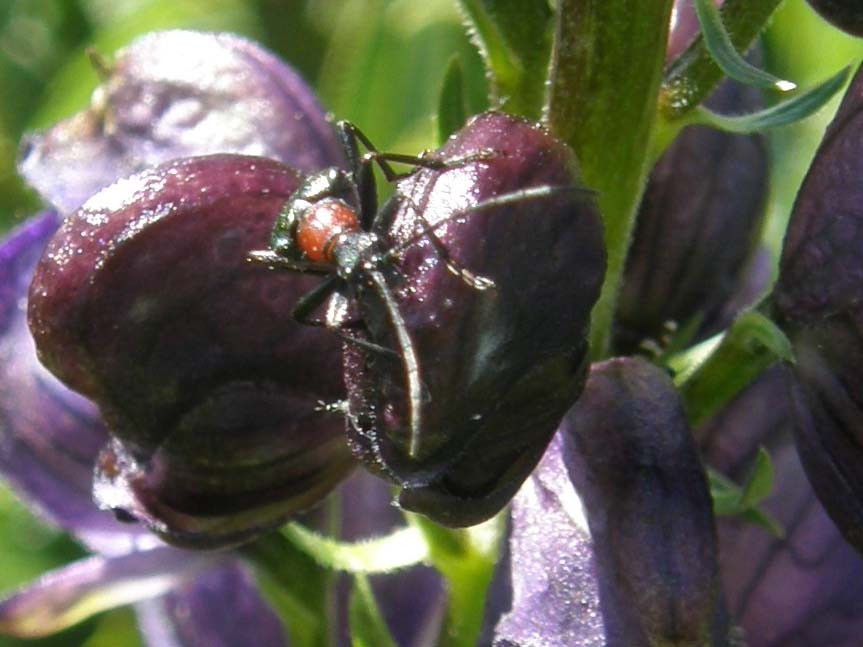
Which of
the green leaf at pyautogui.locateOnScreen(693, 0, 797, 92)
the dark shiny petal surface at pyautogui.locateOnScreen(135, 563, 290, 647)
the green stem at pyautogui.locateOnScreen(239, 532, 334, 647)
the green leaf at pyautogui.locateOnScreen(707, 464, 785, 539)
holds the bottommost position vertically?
the dark shiny petal surface at pyautogui.locateOnScreen(135, 563, 290, 647)

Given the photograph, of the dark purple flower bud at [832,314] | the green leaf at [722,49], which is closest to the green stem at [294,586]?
the dark purple flower bud at [832,314]

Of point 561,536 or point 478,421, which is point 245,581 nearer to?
point 561,536

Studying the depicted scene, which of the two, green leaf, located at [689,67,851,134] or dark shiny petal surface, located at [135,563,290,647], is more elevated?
green leaf, located at [689,67,851,134]

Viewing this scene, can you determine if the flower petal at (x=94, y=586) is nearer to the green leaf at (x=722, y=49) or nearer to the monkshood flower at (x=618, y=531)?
the monkshood flower at (x=618, y=531)

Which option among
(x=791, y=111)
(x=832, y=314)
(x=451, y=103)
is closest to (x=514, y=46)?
(x=451, y=103)

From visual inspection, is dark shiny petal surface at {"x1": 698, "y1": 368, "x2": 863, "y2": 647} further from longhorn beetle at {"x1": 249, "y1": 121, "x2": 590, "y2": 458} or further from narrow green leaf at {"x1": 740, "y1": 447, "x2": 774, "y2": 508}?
longhorn beetle at {"x1": 249, "y1": 121, "x2": 590, "y2": 458}

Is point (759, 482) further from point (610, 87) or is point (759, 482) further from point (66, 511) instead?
point (66, 511)

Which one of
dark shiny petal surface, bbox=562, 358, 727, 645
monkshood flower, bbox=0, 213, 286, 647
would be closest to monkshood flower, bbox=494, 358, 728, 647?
dark shiny petal surface, bbox=562, 358, 727, 645
